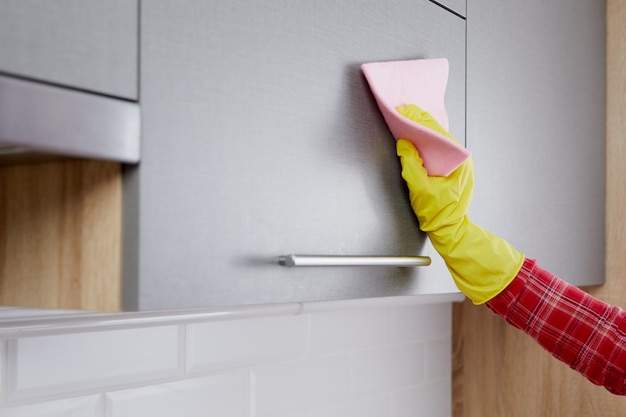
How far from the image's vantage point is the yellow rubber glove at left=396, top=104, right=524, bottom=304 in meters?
0.83

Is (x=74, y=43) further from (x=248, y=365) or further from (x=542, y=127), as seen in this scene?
(x=542, y=127)

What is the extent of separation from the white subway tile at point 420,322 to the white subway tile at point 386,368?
0.02 meters

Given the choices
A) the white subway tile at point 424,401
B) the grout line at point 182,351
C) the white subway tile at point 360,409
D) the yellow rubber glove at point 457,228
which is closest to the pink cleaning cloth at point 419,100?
the yellow rubber glove at point 457,228

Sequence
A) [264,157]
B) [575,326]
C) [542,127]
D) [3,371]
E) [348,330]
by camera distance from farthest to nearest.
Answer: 1. [348,330]
2. [542,127]
3. [575,326]
4. [3,371]
5. [264,157]

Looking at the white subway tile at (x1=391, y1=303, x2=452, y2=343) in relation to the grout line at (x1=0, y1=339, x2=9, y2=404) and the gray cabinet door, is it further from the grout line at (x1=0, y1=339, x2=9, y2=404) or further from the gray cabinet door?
the grout line at (x1=0, y1=339, x2=9, y2=404)

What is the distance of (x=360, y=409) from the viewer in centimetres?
136

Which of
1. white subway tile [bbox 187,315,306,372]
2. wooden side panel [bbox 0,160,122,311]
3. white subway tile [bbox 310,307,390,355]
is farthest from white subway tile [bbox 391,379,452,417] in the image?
wooden side panel [bbox 0,160,122,311]

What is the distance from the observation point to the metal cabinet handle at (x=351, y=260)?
0.67 m

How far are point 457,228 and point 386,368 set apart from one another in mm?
602

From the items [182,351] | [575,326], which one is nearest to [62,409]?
[182,351]

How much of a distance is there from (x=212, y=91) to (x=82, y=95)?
0.13 meters

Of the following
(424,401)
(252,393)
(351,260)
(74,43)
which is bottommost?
(424,401)

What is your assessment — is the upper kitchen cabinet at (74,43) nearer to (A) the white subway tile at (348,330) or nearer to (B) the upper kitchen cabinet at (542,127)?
(B) the upper kitchen cabinet at (542,127)

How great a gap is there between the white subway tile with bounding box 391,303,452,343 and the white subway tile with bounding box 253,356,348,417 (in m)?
0.17
